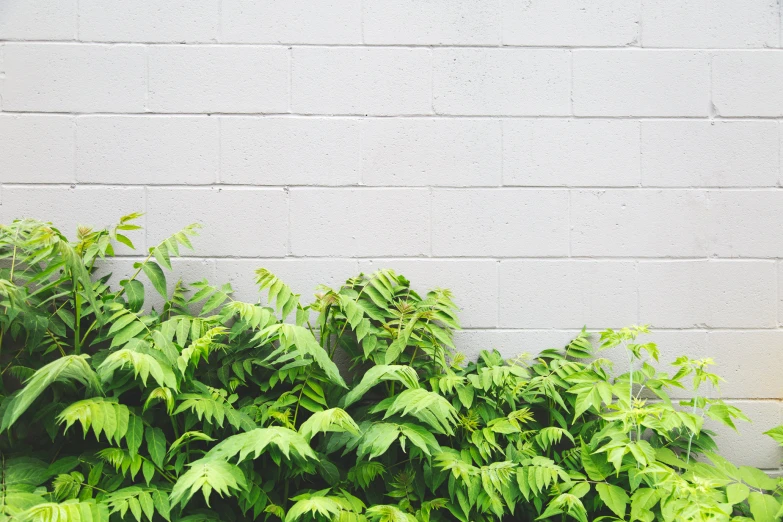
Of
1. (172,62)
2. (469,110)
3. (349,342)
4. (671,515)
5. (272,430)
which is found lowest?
(671,515)

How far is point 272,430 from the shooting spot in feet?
5.84

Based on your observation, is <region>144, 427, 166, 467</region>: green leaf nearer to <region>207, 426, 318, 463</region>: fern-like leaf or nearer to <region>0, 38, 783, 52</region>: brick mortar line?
<region>207, 426, 318, 463</region>: fern-like leaf

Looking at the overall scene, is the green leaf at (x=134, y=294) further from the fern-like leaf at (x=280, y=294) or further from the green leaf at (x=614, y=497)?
the green leaf at (x=614, y=497)

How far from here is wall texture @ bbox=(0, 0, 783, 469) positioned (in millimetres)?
2434

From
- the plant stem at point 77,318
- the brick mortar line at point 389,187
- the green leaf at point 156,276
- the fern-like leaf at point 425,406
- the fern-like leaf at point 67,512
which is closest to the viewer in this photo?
the fern-like leaf at point 67,512

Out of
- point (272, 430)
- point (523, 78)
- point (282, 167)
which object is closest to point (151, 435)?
point (272, 430)

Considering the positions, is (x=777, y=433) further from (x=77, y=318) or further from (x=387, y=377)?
(x=77, y=318)

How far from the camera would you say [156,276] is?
2.25 m

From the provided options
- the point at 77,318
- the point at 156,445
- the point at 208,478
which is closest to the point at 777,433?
the point at 208,478

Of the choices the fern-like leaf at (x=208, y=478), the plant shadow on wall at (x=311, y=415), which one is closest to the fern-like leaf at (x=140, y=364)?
the plant shadow on wall at (x=311, y=415)

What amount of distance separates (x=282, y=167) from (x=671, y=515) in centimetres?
189

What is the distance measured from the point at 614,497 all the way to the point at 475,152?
141 cm

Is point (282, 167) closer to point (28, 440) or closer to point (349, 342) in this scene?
point (349, 342)

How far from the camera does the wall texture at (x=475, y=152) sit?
2.43 meters
